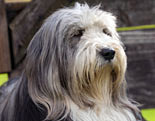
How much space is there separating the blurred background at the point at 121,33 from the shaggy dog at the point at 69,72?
45.3 inches

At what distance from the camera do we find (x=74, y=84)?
3867 millimetres

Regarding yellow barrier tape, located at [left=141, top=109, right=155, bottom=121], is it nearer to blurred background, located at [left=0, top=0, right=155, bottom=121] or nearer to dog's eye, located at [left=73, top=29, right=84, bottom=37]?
blurred background, located at [left=0, top=0, right=155, bottom=121]

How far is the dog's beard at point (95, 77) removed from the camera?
12.4 feet

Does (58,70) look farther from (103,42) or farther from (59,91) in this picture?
(103,42)

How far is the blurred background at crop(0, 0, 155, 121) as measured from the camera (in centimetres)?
530

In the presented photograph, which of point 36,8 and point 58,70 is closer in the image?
point 58,70

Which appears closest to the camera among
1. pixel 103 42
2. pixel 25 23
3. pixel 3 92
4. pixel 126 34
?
pixel 103 42

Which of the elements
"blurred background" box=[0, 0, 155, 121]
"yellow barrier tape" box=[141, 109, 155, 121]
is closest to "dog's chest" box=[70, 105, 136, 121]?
"blurred background" box=[0, 0, 155, 121]

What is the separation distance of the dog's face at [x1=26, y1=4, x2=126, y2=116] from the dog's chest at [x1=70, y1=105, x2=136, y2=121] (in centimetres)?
6

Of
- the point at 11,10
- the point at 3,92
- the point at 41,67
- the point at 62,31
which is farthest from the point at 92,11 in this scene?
the point at 11,10

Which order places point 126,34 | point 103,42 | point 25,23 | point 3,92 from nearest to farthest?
point 103,42 < point 3,92 < point 25,23 < point 126,34

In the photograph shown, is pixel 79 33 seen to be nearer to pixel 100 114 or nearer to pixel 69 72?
pixel 69 72

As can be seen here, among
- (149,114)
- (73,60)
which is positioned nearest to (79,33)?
(73,60)

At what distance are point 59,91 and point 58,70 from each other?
15 cm
